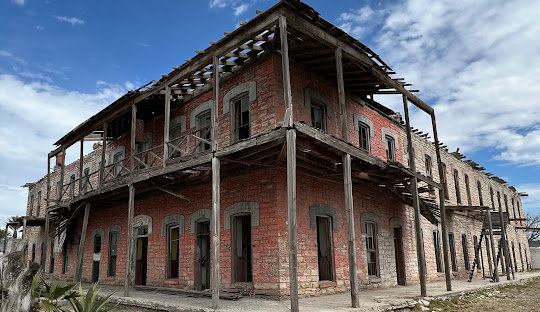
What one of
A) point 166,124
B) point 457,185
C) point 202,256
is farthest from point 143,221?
point 457,185

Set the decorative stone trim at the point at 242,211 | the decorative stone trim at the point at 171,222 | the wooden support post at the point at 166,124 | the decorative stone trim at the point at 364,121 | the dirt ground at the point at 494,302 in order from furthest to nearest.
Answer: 1. the decorative stone trim at the point at 364,121
2. the decorative stone trim at the point at 171,222
3. the wooden support post at the point at 166,124
4. the decorative stone trim at the point at 242,211
5. the dirt ground at the point at 494,302

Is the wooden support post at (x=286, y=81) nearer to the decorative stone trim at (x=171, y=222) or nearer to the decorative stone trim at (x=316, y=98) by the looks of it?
the decorative stone trim at (x=316, y=98)

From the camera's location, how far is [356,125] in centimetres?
1393

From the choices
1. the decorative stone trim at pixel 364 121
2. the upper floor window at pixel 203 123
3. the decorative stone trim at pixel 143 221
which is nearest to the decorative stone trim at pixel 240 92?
the upper floor window at pixel 203 123

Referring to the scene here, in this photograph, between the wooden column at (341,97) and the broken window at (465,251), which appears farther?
the broken window at (465,251)

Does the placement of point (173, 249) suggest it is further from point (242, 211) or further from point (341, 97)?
point (341, 97)

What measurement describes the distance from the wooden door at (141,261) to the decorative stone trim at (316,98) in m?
7.79

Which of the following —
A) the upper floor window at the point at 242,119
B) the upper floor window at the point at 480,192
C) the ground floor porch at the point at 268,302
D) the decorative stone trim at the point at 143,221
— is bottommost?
the ground floor porch at the point at 268,302

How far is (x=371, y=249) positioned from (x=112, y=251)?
9.94 meters

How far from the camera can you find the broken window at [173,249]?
1304 centimetres

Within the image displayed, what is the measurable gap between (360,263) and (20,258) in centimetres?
905

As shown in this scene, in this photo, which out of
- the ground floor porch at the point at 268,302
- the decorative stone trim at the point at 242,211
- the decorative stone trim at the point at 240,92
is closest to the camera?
the ground floor porch at the point at 268,302

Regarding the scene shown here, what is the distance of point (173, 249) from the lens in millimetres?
13281

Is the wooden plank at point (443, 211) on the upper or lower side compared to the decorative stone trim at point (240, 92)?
lower
